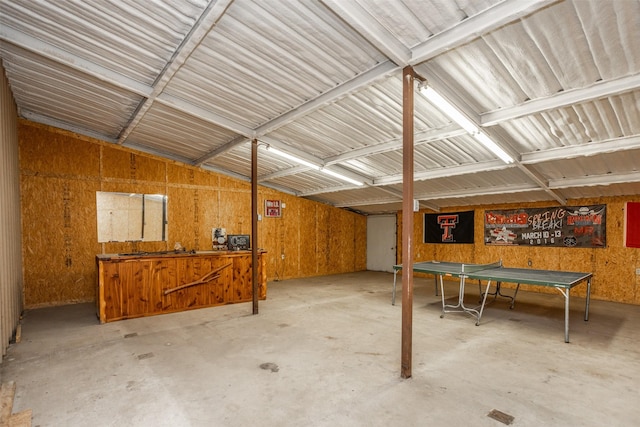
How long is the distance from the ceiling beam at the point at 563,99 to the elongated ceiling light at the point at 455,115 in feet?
0.62

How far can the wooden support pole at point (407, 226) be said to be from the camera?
3.16 m

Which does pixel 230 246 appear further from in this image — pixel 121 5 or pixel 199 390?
pixel 121 5

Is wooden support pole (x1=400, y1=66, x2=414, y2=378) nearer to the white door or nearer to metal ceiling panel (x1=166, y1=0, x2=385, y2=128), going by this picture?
metal ceiling panel (x1=166, y1=0, x2=385, y2=128)

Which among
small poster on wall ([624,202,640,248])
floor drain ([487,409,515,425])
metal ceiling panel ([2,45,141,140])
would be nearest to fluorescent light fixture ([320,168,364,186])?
metal ceiling panel ([2,45,141,140])

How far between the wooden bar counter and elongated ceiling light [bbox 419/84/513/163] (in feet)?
15.0

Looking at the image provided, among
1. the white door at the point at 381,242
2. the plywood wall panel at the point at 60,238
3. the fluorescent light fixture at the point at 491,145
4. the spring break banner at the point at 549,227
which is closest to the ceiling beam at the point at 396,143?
the fluorescent light fixture at the point at 491,145

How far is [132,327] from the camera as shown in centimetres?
482

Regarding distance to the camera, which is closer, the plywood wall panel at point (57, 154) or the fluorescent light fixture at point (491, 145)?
the fluorescent light fixture at point (491, 145)

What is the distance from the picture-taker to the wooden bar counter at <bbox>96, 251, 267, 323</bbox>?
5.16 m

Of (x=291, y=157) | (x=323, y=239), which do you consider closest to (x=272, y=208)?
(x=323, y=239)

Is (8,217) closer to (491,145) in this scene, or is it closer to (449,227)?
(491,145)

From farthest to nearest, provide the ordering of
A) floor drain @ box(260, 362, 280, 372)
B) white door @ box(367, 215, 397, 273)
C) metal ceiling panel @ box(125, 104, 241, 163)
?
white door @ box(367, 215, 397, 273) < metal ceiling panel @ box(125, 104, 241, 163) < floor drain @ box(260, 362, 280, 372)

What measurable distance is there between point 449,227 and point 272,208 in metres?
5.35

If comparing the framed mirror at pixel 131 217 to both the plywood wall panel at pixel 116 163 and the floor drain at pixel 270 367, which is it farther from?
the floor drain at pixel 270 367
